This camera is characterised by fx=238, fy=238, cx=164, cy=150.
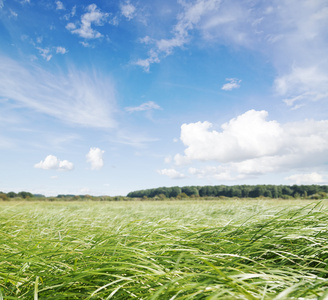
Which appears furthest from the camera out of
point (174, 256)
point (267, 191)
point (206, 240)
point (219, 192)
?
point (219, 192)

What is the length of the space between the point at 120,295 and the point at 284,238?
1.18 meters

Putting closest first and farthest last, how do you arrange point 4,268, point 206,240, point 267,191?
point 4,268 < point 206,240 < point 267,191

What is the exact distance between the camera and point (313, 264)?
159cm

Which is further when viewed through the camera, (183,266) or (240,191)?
(240,191)

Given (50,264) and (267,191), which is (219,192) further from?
(50,264)

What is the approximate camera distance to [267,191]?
4578 centimetres

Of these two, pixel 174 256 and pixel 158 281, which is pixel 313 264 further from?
pixel 158 281

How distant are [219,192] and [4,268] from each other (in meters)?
53.6

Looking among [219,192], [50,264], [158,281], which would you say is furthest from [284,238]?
[219,192]

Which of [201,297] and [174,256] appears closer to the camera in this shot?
[201,297]

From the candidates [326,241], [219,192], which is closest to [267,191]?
[219,192]

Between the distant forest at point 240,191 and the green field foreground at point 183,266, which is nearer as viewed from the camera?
the green field foreground at point 183,266

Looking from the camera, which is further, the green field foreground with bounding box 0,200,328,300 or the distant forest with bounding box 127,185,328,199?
the distant forest with bounding box 127,185,328,199

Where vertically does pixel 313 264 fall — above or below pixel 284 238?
below
